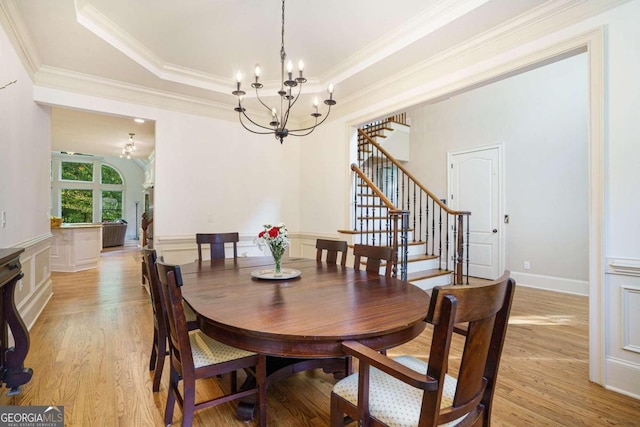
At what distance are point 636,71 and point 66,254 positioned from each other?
26.9 feet

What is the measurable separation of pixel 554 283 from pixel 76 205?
47.4 feet

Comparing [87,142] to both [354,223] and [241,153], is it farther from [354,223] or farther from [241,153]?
[354,223]

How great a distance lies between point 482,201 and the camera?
17.8 ft

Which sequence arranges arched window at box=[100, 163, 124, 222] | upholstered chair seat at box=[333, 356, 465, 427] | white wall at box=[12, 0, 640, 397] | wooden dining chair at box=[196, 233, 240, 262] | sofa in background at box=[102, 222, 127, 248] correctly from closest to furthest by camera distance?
upholstered chair seat at box=[333, 356, 465, 427], white wall at box=[12, 0, 640, 397], wooden dining chair at box=[196, 233, 240, 262], sofa in background at box=[102, 222, 127, 248], arched window at box=[100, 163, 124, 222]

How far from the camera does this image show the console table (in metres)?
1.90

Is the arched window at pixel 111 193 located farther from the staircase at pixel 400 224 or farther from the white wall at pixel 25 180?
the staircase at pixel 400 224

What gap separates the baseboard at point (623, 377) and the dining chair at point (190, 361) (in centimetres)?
224

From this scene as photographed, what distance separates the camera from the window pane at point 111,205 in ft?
39.9

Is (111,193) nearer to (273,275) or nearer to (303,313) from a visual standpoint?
(273,275)

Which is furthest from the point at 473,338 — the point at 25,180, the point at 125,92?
the point at 125,92

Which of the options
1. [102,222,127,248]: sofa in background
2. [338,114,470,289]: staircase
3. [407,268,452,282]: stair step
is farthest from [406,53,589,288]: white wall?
[102,222,127,248]: sofa in background

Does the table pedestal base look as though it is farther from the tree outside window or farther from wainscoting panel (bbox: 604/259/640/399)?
the tree outside window

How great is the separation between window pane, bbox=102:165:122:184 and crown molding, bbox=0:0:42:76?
10.6 m

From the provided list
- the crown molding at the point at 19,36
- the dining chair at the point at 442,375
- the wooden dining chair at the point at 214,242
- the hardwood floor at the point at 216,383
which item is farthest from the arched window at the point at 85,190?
the dining chair at the point at 442,375
